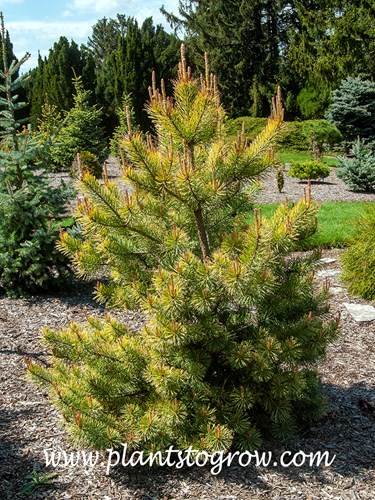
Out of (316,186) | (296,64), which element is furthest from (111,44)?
(316,186)

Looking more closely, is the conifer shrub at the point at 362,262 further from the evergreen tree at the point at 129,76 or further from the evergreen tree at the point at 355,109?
the evergreen tree at the point at 129,76

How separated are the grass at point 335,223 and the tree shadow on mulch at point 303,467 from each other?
298 cm

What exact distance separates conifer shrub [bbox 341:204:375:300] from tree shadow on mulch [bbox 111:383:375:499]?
2.31 metres

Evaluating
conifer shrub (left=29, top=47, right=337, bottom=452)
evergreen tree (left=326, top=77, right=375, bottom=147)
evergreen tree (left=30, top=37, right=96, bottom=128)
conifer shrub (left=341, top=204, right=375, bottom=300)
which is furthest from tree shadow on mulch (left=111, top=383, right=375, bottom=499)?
evergreen tree (left=30, top=37, right=96, bottom=128)

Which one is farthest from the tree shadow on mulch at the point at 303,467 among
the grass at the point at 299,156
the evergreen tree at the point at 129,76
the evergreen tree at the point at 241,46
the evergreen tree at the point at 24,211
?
the evergreen tree at the point at 241,46

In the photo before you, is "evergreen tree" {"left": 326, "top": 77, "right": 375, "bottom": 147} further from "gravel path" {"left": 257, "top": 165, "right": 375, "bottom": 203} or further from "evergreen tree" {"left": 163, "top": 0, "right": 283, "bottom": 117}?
"evergreen tree" {"left": 163, "top": 0, "right": 283, "bottom": 117}

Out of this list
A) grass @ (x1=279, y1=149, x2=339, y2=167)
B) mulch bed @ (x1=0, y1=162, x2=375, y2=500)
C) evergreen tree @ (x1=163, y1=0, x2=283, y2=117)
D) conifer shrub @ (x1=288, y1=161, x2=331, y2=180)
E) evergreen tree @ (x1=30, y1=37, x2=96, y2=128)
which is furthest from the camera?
evergreen tree @ (x1=163, y1=0, x2=283, y2=117)

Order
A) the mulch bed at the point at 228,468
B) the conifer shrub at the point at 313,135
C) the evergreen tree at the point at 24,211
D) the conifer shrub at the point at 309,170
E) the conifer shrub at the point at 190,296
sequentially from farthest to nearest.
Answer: the conifer shrub at the point at 313,135 < the conifer shrub at the point at 309,170 < the evergreen tree at the point at 24,211 < the mulch bed at the point at 228,468 < the conifer shrub at the point at 190,296

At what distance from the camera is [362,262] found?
584cm

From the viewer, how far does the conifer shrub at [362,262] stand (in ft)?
18.7

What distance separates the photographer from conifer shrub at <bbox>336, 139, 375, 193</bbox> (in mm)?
12609

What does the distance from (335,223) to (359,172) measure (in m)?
4.31

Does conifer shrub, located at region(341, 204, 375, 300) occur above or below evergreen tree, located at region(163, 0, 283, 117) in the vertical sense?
below

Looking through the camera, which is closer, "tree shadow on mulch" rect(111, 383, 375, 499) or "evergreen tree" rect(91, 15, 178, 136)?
"tree shadow on mulch" rect(111, 383, 375, 499)
